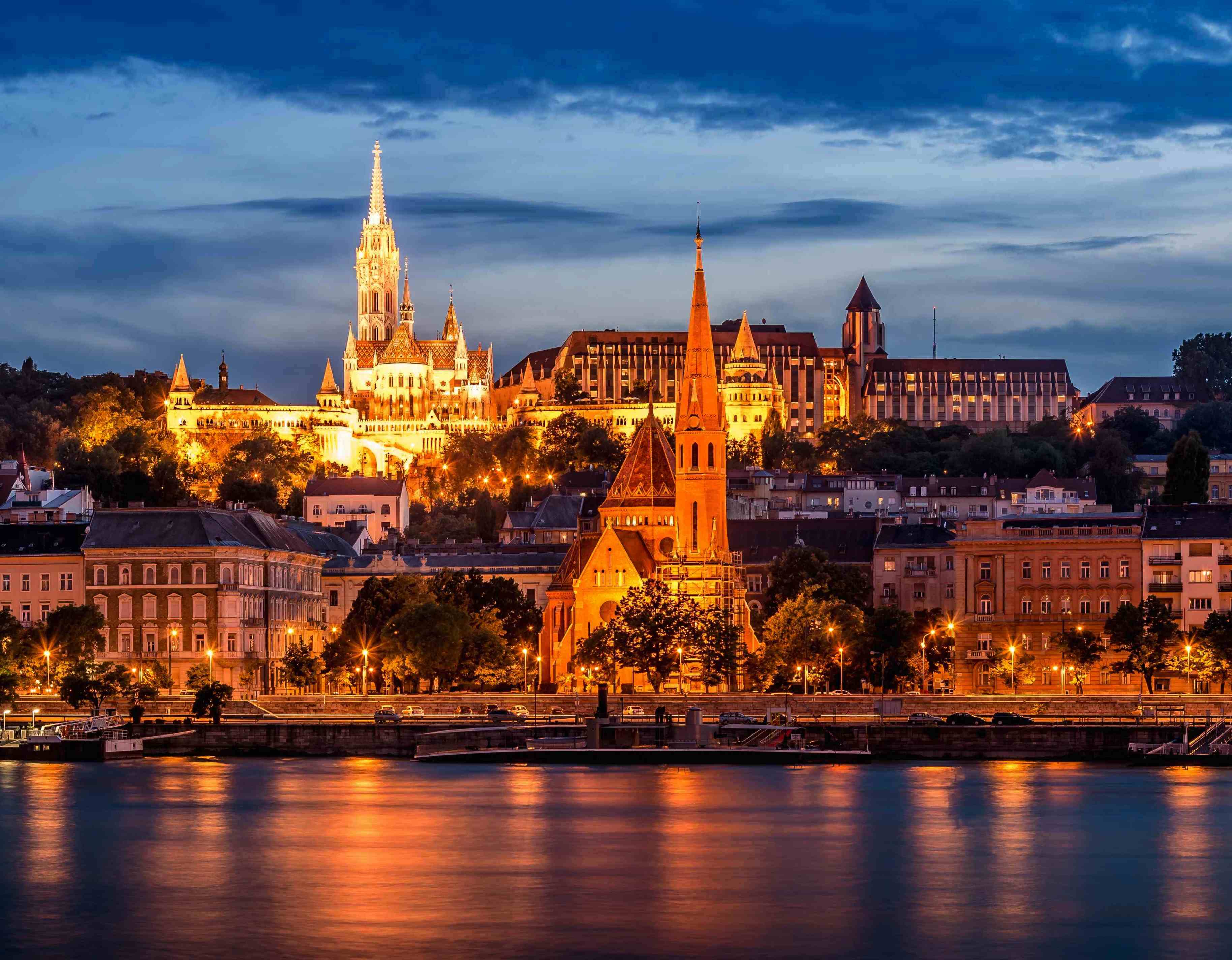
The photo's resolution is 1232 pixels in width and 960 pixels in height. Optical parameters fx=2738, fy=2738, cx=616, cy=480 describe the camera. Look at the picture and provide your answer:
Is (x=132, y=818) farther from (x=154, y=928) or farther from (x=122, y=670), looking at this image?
(x=122, y=670)

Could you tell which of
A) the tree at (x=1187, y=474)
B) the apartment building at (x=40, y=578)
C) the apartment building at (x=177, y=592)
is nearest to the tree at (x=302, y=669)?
the apartment building at (x=177, y=592)

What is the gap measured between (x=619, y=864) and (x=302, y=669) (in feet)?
221

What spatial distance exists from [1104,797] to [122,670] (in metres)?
52.8

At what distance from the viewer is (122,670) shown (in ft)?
411

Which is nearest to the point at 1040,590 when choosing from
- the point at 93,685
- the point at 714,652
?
the point at 714,652

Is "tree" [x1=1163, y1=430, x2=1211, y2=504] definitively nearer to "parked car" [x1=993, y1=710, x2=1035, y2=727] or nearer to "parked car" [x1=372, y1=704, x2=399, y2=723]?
"parked car" [x1=993, y1=710, x2=1035, y2=727]

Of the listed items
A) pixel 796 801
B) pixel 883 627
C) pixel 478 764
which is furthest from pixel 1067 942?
pixel 883 627

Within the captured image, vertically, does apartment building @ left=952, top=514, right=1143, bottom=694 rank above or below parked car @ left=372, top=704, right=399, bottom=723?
above

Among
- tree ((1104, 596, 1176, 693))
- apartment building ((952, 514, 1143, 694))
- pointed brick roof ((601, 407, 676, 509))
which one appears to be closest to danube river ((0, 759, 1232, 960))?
tree ((1104, 596, 1176, 693))

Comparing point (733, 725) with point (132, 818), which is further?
point (733, 725)

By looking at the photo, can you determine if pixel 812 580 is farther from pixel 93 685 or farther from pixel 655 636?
pixel 93 685

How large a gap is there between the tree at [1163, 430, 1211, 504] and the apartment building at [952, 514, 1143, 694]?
2727 centimetres

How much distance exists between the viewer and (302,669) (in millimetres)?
137125

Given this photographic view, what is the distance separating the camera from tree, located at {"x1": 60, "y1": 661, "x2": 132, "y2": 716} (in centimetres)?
11969
